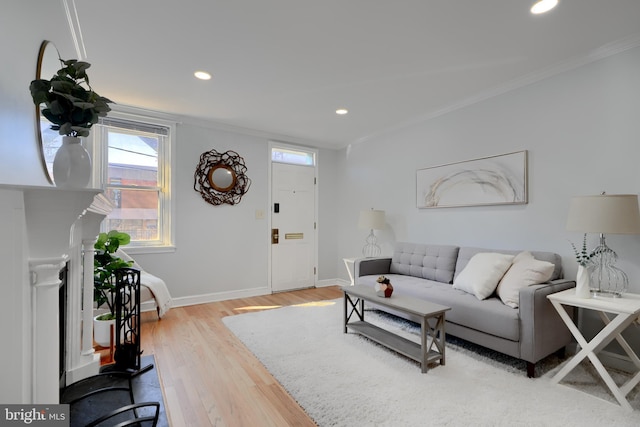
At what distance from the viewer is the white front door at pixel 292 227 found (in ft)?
15.6

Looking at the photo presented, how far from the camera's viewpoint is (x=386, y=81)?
293 cm

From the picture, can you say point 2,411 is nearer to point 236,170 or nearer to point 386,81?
point 386,81

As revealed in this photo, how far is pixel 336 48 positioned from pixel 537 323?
2.50 metres

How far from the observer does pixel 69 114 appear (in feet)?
3.96

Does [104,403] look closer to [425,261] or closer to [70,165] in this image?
[70,165]

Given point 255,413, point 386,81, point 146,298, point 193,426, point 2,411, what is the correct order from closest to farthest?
1. point 2,411
2. point 193,426
3. point 255,413
4. point 386,81
5. point 146,298

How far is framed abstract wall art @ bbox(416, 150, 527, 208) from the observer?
9.64 feet

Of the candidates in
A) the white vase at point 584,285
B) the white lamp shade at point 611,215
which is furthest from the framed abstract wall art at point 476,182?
the white vase at point 584,285

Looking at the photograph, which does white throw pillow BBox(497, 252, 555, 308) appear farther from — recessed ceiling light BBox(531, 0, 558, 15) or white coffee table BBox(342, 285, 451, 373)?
recessed ceiling light BBox(531, 0, 558, 15)

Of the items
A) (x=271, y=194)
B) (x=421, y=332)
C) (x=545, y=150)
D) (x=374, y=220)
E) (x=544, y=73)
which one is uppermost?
(x=544, y=73)

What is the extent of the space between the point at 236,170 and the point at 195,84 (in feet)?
5.00

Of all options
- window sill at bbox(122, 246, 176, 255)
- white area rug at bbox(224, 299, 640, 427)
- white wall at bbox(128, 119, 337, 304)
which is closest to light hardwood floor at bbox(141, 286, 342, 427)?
white area rug at bbox(224, 299, 640, 427)

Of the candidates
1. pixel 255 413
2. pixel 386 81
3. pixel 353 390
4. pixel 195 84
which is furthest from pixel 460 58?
pixel 255 413

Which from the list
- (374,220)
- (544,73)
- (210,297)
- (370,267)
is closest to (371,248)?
(374,220)
